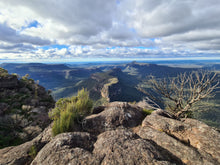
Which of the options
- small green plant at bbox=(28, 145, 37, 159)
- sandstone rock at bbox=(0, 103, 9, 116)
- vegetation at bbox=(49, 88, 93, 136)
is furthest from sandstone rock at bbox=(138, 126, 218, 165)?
sandstone rock at bbox=(0, 103, 9, 116)

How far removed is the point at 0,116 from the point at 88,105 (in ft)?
46.3

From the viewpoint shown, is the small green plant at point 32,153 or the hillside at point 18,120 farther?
the hillside at point 18,120

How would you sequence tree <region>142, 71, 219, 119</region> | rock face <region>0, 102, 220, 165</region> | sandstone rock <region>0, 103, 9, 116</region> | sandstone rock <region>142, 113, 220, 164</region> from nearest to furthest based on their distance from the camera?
rock face <region>0, 102, 220, 165</region> < sandstone rock <region>142, 113, 220, 164</region> < tree <region>142, 71, 219, 119</region> < sandstone rock <region>0, 103, 9, 116</region>

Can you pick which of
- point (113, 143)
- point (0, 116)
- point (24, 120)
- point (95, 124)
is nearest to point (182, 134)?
point (113, 143)

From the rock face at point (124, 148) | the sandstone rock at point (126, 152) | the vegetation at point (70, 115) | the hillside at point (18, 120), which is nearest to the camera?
the sandstone rock at point (126, 152)

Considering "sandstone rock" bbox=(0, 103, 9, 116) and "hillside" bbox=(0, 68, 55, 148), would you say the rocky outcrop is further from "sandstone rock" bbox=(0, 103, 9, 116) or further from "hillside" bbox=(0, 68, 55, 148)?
"sandstone rock" bbox=(0, 103, 9, 116)

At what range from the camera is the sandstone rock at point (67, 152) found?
453 cm

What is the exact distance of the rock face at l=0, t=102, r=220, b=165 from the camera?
4.65m

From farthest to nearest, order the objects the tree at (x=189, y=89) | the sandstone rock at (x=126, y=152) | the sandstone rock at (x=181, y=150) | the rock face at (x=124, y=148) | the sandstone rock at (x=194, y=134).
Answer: the tree at (x=189, y=89) → the sandstone rock at (x=194, y=134) → the sandstone rock at (x=181, y=150) → the rock face at (x=124, y=148) → the sandstone rock at (x=126, y=152)

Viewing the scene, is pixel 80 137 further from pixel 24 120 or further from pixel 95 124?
pixel 24 120

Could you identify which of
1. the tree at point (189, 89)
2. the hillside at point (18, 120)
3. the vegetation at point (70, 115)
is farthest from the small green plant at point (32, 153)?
the tree at point (189, 89)

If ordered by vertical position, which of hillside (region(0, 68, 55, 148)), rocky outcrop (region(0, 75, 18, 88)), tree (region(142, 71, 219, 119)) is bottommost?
hillside (region(0, 68, 55, 148))

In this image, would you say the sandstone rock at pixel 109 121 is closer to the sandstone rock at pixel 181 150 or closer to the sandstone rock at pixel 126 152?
the sandstone rock at pixel 126 152

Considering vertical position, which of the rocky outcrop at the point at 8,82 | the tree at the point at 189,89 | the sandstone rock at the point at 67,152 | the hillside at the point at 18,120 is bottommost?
the hillside at the point at 18,120
